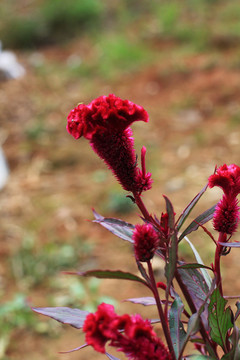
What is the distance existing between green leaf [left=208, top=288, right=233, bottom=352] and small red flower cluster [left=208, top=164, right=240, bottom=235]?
10 cm

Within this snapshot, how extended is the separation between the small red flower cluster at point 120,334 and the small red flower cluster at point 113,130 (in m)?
0.24

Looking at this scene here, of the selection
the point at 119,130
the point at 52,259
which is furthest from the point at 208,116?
the point at 119,130

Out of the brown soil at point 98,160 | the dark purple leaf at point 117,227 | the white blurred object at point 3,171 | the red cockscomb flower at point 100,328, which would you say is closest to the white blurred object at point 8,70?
the brown soil at point 98,160

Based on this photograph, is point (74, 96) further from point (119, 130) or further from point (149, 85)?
point (119, 130)

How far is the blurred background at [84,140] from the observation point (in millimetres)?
2461

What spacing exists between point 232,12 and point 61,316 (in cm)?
643

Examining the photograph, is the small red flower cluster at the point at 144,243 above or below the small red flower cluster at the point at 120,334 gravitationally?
above

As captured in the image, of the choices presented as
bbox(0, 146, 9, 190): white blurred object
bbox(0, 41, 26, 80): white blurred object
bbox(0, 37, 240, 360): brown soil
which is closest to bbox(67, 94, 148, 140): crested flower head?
bbox(0, 37, 240, 360): brown soil

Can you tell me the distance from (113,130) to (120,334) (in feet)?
0.97

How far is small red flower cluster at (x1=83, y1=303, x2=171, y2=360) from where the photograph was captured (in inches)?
25.7

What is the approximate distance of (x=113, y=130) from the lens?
798mm

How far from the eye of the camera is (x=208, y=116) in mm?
4340

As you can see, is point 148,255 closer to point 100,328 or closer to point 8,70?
point 100,328

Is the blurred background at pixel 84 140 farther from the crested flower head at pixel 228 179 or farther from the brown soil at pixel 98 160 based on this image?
the crested flower head at pixel 228 179
